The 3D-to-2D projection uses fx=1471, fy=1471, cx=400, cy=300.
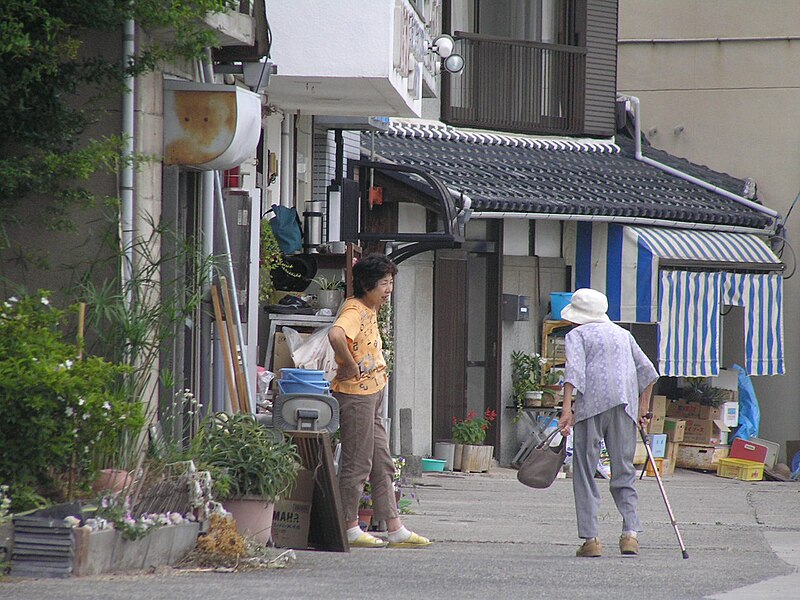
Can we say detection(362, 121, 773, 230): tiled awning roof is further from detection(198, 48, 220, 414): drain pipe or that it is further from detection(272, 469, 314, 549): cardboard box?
detection(272, 469, 314, 549): cardboard box

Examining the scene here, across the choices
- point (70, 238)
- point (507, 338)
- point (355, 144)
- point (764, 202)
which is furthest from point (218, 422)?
point (764, 202)

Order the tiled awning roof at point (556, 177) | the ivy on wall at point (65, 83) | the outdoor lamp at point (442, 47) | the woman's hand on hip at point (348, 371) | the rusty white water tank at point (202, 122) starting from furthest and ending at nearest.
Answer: the tiled awning roof at point (556, 177) → the outdoor lamp at point (442, 47) → the woman's hand on hip at point (348, 371) → the rusty white water tank at point (202, 122) → the ivy on wall at point (65, 83)

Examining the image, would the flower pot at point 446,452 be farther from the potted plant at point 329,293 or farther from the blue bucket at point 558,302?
the potted plant at point 329,293

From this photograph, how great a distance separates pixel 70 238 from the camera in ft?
27.9

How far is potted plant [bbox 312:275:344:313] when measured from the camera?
522 inches

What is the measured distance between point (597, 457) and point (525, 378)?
27.7 ft

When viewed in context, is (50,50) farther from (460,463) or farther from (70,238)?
(460,463)

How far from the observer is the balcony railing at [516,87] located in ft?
63.8

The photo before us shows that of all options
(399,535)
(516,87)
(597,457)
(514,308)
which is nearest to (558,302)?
(514,308)

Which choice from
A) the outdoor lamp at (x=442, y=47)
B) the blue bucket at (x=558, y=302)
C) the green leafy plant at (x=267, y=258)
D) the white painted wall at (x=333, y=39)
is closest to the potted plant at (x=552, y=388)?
the blue bucket at (x=558, y=302)

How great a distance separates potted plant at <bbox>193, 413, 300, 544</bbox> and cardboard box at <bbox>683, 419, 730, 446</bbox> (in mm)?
11345

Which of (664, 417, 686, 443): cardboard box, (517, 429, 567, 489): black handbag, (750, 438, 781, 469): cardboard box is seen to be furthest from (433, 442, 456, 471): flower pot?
(517, 429, 567, 489): black handbag

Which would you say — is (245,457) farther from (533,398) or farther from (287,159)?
(533,398)

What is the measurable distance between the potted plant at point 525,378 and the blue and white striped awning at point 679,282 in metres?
1.22
